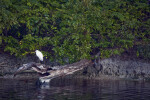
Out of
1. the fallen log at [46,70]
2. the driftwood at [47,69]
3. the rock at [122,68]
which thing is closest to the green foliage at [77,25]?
the rock at [122,68]

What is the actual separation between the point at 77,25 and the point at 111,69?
4.41 metres

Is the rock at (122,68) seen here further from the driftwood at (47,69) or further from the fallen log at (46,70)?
the fallen log at (46,70)

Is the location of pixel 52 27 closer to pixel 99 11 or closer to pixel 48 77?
pixel 99 11

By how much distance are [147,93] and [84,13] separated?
7870 millimetres

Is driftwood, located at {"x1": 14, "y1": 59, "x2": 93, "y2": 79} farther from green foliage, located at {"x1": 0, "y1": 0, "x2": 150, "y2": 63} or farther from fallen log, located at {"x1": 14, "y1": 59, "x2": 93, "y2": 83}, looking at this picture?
green foliage, located at {"x1": 0, "y1": 0, "x2": 150, "y2": 63}

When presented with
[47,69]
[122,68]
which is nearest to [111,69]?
[122,68]

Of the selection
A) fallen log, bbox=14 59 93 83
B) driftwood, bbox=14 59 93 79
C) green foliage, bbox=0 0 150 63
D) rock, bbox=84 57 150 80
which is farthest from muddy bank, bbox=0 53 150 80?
fallen log, bbox=14 59 93 83

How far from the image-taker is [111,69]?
21078 millimetres

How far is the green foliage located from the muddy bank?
109 centimetres

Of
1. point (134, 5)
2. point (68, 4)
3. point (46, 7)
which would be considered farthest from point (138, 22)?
point (46, 7)

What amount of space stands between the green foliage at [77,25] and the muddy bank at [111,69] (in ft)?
3.56

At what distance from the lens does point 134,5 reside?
20.8 metres

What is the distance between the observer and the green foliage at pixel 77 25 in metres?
18.9

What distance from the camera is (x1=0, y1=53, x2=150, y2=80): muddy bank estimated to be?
68.2ft
